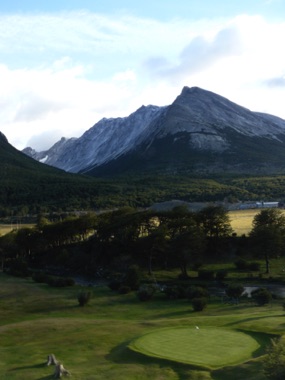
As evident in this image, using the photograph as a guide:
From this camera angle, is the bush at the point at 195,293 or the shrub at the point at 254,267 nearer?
the bush at the point at 195,293

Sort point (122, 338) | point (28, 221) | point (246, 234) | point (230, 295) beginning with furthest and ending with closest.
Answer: point (28, 221) < point (246, 234) < point (230, 295) < point (122, 338)

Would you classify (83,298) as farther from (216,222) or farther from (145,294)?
(216,222)

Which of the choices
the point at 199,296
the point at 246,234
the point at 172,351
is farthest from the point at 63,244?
the point at 172,351

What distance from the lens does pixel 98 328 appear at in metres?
49.9

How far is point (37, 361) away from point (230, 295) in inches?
1422

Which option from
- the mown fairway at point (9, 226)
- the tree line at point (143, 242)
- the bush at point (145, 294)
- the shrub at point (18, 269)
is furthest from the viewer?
the mown fairway at point (9, 226)

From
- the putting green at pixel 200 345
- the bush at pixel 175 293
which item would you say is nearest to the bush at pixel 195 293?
the bush at pixel 175 293

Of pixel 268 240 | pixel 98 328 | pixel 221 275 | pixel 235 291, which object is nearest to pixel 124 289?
pixel 235 291

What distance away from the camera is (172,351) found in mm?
37531

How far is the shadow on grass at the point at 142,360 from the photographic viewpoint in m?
33.5

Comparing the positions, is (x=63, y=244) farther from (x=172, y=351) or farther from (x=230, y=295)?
(x=172, y=351)

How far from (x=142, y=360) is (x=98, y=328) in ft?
45.9

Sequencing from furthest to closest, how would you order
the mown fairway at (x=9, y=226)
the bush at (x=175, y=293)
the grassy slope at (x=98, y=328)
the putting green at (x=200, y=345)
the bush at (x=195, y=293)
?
1. the mown fairway at (x=9, y=226)
2. the bush at (x=175, y=293)
3. the bush at (x=195, y=293)
4. the putting green at (x=200, y=345)
5. the grassy slope at (x=98, y=328)

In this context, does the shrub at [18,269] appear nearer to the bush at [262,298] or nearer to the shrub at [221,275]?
the shrub at [221,275]
